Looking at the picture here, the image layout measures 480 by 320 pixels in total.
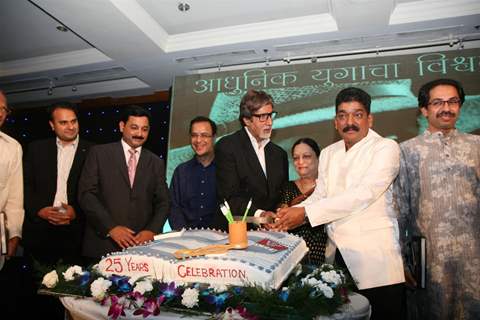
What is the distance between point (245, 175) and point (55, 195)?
5.70 feet

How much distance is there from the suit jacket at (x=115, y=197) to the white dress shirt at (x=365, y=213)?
53.7 inches

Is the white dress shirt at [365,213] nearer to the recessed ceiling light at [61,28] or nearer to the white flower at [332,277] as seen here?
the white flower at [332,277]

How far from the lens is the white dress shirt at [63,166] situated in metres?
3.53

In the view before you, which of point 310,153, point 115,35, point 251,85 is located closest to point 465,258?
point 310,153

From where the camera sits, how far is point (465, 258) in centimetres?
260

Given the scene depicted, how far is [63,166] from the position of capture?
142 inches

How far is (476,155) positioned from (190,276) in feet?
6.89

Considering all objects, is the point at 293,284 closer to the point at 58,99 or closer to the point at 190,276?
the point at 190,276

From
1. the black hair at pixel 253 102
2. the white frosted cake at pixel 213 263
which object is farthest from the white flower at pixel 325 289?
the black hair at pixel 253 102

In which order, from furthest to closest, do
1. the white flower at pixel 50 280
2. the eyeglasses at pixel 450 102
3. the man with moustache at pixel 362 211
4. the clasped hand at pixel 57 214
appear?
the clasped hand at pixel 57 214 < the eyeglasses at pixel 450 102 < the man with moustache at pixel 362 211 < the white flower at pixel 50 280

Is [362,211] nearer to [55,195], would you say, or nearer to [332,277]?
[332,277]

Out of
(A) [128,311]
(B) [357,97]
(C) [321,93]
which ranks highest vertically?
(C) [321,93]

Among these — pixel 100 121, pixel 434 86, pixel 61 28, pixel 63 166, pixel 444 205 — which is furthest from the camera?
pixel 100 121

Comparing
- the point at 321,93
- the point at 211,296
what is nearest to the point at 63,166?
the point at 211,296
